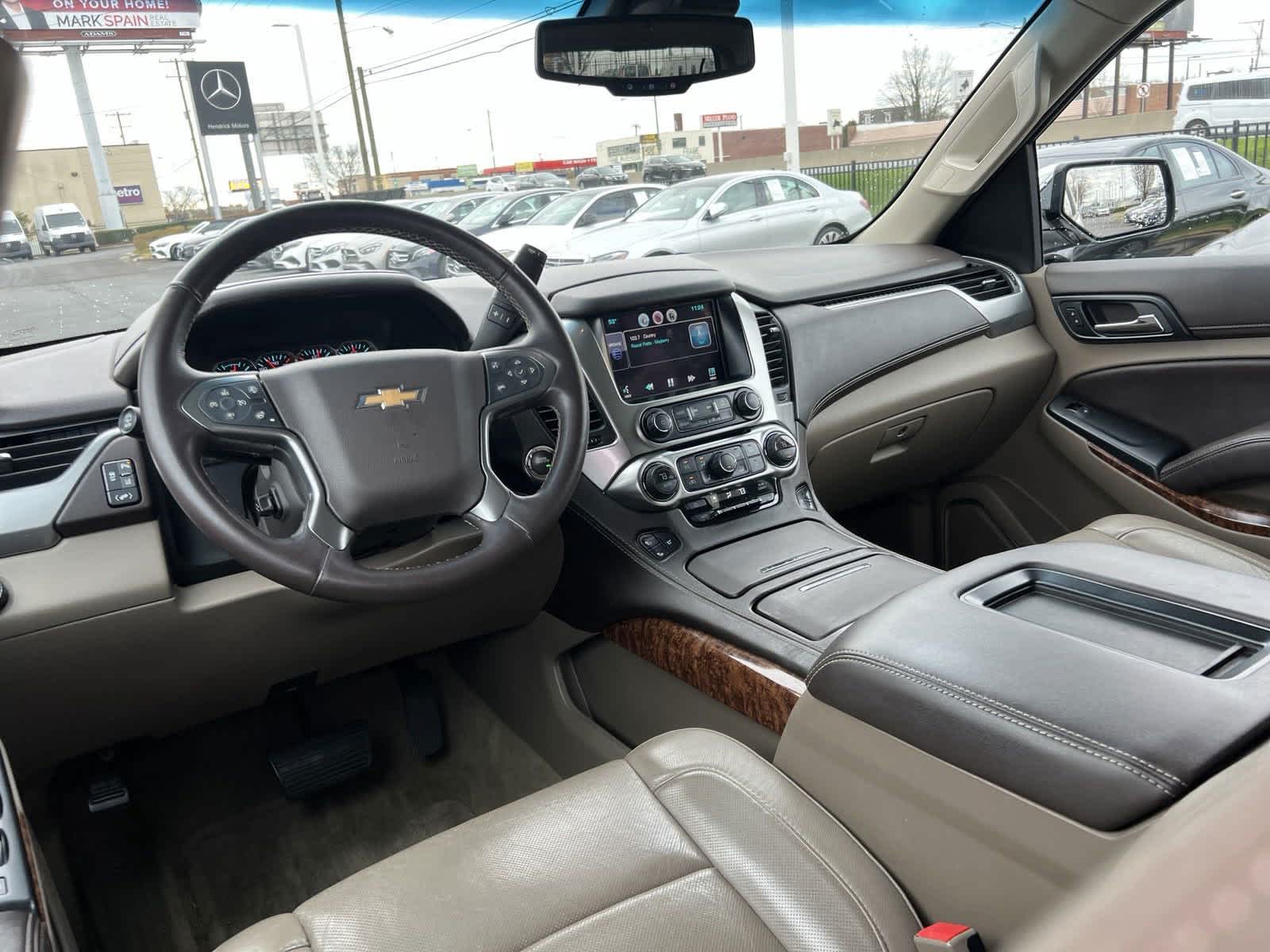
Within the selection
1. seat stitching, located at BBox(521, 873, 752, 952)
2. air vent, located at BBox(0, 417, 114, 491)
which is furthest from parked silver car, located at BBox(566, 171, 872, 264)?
seat stitching, located at BBox(521, 873, 752, 952)

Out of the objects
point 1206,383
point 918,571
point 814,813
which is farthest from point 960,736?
point 1206,383

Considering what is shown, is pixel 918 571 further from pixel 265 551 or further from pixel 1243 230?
pixel 1243 230

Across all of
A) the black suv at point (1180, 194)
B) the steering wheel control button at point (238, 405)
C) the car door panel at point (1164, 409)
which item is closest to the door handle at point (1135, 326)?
the car door panel at point (1164, 409)

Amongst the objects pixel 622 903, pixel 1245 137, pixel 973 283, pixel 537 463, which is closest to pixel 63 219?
pixel 537 463

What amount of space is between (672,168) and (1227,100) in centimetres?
147

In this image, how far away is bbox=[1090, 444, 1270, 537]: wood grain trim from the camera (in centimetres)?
229

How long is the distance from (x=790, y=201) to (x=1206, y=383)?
127 cm

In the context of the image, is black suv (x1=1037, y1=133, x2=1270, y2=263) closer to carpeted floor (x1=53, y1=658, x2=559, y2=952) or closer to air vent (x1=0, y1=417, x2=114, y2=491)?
carpeted floor (x1=53, y1=658, x2=559, y2=952)

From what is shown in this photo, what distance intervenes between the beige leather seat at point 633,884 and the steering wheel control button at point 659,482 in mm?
778

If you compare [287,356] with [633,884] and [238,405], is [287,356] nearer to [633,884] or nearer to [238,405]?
[238,405]

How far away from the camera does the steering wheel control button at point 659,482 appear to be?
199cm

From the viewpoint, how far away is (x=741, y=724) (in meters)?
1.68

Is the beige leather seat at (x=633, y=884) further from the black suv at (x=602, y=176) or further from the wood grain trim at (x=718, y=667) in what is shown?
the black suv at (x=602, y=176)

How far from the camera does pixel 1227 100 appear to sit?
2.67 meters
